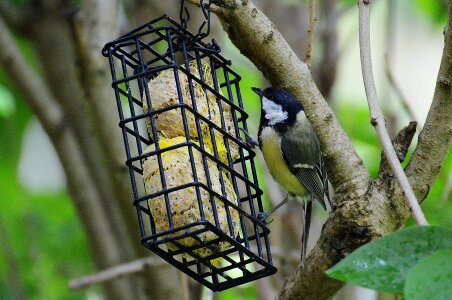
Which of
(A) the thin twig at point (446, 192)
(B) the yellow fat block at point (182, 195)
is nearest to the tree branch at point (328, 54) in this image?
(A) the thin twig at point (446, 192)

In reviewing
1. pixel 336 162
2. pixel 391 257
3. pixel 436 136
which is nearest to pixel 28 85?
pixel 336 162

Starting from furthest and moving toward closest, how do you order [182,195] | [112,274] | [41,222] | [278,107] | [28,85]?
[41,222] < [28,85] < [112,274] < [278,107] < [182,195]

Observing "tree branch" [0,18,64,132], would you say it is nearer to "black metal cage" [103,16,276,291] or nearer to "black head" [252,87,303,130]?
"black head" [252,87,303,130]

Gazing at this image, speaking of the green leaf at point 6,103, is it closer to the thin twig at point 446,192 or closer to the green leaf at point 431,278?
the thin twig at point 446,192

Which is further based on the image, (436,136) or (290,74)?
(290,74)

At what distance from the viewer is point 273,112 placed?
3.18m

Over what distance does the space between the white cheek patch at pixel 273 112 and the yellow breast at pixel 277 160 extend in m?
0.05

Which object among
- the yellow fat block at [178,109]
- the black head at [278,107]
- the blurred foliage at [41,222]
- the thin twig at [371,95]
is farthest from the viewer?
the blurred foliage at [41,222]

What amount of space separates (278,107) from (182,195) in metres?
0.74

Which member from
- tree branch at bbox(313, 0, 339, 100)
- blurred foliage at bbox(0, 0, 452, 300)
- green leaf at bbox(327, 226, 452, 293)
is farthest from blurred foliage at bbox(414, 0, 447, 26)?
green leaf at bbox(327, 226, 452, 293)

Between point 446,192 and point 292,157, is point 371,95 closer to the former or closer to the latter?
point 446,192

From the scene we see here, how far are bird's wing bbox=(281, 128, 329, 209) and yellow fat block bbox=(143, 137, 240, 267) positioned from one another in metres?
0.82

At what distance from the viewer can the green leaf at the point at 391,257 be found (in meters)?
1.35

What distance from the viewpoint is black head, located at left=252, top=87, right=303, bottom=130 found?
2641mm
